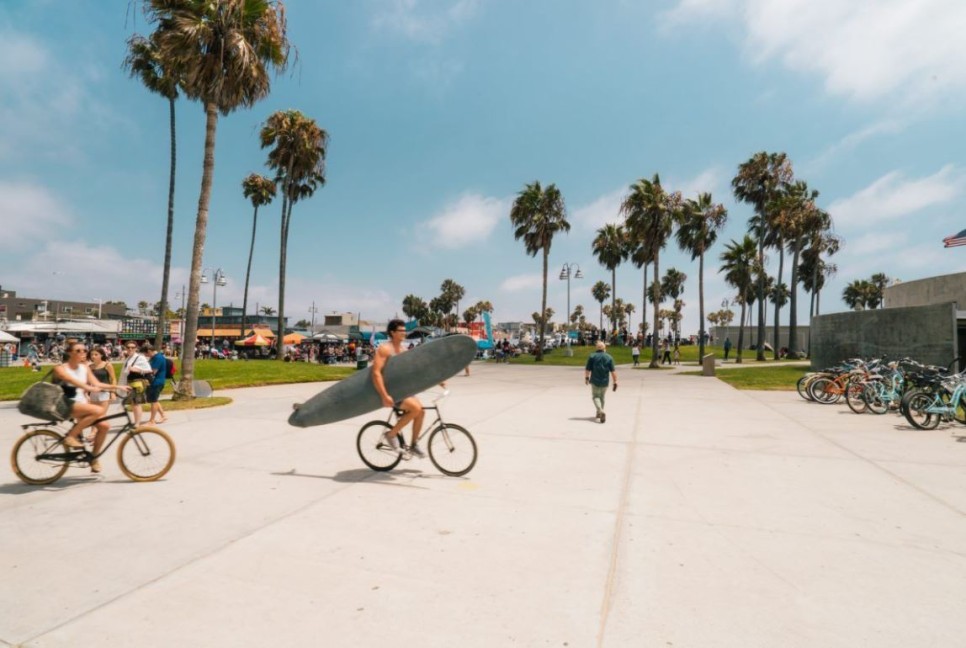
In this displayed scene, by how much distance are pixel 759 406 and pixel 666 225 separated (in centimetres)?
2381

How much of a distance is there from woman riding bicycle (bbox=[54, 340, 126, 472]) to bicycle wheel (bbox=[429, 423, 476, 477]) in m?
3.90

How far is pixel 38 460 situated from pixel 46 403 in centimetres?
70

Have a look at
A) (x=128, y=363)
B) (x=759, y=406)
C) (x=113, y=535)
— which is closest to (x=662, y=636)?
(x=113, y=535)

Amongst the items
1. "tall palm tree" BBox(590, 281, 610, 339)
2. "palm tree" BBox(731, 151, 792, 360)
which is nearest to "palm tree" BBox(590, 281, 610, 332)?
"tall palm tree" BBox(590, 281, 610, 339)

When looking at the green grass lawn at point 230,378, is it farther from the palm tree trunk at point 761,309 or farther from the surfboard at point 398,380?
the palm tree trunk at point 761,309

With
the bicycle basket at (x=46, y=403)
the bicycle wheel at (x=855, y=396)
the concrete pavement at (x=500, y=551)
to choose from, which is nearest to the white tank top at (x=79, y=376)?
the bicycle basket at (x=46, y=403)

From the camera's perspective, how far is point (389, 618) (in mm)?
2963

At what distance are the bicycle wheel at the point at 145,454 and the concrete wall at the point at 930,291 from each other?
90.7 feet

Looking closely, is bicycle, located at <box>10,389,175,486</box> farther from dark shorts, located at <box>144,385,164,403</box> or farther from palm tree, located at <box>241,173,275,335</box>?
palm tree, located at <box>241,173,275,335</box>

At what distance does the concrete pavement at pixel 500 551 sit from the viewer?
2.90 meters

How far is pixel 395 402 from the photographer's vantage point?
5.99 metres

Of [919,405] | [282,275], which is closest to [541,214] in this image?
[282,275]

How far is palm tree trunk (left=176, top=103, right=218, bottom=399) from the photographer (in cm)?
1270

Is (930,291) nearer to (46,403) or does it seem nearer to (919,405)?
(919,405)
